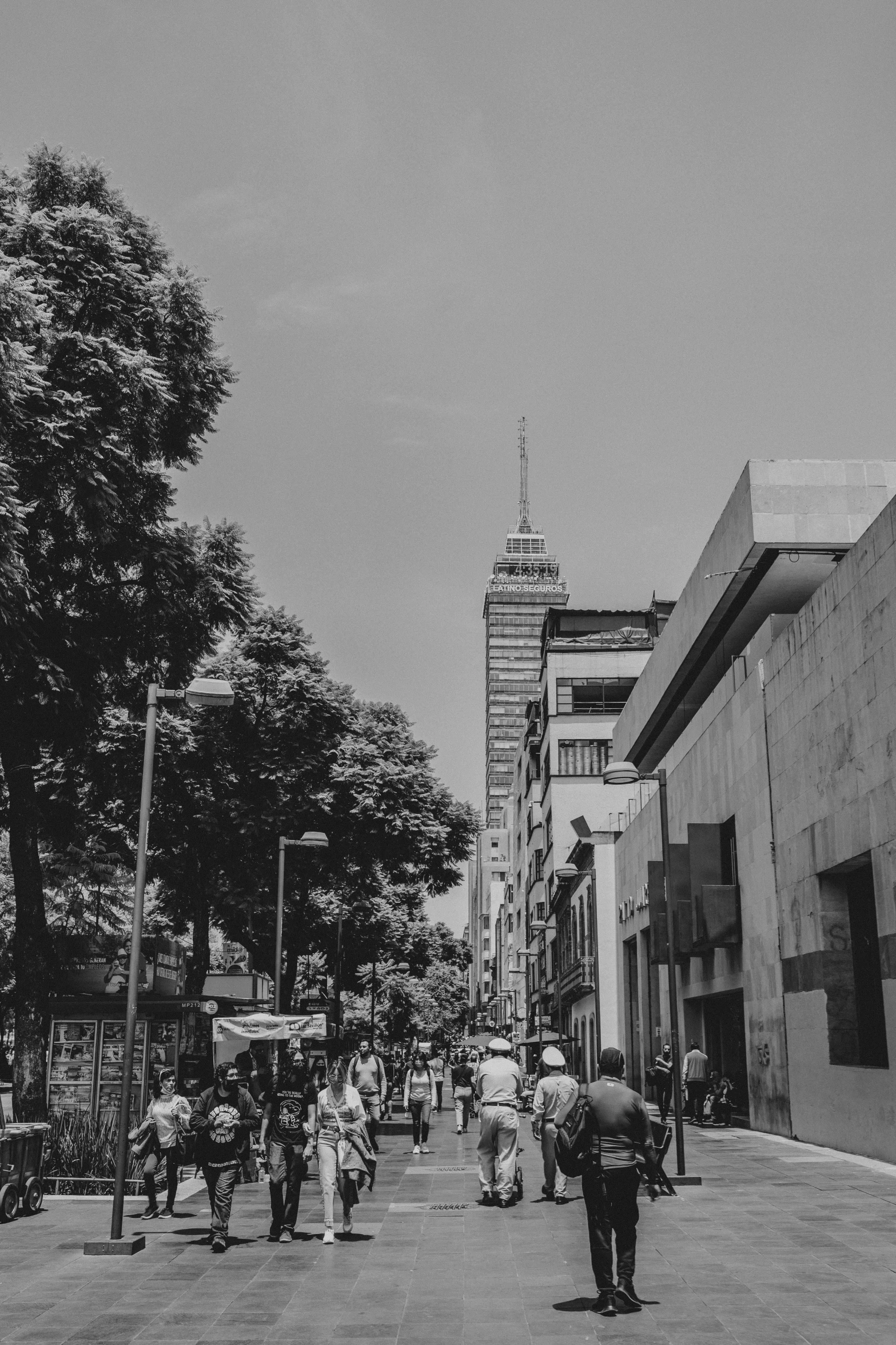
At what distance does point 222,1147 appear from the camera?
11898 millimetres

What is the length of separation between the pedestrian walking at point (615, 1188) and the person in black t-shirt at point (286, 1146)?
442 centimetres

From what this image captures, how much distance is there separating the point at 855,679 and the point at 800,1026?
23.1 ft

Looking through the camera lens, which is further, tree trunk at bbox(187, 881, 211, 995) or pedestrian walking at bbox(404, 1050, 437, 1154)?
tree trunk at bbox(187, 881, 211, 995)

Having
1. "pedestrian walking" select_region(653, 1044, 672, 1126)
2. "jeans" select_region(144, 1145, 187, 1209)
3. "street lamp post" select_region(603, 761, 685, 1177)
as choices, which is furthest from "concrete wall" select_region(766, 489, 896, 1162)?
"jeans" select_region(144, 1145, 187, 1209)

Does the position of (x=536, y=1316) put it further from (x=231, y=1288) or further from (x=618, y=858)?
(x=618, y=858)

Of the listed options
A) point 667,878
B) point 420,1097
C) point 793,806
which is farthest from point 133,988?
point 793,806

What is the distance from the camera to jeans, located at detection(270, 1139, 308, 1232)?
12.4 meters

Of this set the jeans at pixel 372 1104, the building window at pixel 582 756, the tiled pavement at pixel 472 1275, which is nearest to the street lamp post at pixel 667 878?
the tiled pavement at pixel 472 1275

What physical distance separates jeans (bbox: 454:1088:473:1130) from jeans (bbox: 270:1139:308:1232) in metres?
17.7

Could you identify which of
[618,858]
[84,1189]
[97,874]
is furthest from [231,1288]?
[618,858]

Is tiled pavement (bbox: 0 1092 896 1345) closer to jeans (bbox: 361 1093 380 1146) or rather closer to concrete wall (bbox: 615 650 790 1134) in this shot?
jeans (bbox: 361 1093 380 1146)

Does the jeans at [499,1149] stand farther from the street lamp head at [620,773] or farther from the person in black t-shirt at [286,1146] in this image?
the street lamp head at [620,773]

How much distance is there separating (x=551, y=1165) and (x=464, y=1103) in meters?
15.5

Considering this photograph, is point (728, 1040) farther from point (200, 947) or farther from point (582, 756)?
point (582, 756)
